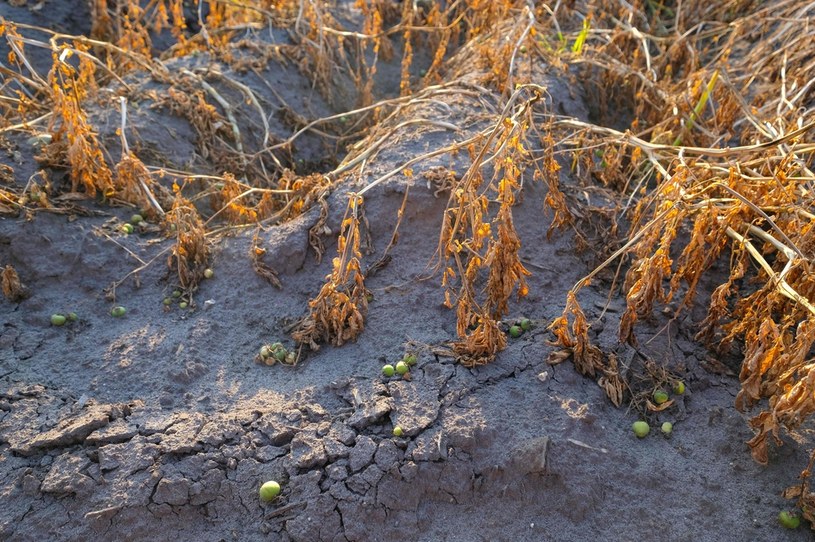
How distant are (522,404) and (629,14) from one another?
3.23 meters

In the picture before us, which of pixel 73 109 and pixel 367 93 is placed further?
pixel 367 93

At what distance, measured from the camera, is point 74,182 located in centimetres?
325

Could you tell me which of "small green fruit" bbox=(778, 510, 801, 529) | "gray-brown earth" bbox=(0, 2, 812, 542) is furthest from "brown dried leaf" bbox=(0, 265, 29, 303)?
"small green fruit" bbox=(778, 510, 801, 529)

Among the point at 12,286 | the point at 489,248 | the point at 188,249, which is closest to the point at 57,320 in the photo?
the point at 12,286

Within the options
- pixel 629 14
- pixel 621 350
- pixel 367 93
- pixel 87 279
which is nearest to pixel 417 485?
pixel 621 350

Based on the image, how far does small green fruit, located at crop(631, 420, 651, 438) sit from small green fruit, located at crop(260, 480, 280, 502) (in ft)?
4.24

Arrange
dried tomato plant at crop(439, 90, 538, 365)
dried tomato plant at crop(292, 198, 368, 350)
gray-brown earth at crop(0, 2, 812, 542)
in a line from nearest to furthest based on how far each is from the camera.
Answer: gray-brown earth at crop(0, 2, 812, 542), dried tomato plant at crop(439, 90, 538, 365), dried tomato plant at crop(292, 198, 368, 350)

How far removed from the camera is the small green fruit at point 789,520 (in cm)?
207

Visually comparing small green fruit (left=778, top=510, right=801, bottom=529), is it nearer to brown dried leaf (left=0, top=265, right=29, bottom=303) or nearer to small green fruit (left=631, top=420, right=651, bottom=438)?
small green fruit (left=631, top=420, right=651, bottom=438)

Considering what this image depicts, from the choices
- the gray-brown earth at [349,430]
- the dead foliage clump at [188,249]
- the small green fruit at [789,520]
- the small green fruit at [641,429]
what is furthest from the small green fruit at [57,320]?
the small green fruit at [789,520]

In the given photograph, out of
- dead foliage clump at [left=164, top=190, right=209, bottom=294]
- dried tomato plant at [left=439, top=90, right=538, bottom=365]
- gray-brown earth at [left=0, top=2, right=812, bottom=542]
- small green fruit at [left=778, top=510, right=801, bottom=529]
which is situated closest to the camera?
small green fruit at [left=778, top=510, right=801, bottom=529]

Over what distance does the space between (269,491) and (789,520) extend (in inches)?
67.0

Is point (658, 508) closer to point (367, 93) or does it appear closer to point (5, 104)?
point (367, 93)

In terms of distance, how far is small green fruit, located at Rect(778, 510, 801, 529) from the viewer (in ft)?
6.80
